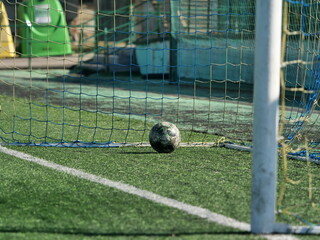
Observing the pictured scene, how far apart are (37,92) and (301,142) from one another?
6700mm

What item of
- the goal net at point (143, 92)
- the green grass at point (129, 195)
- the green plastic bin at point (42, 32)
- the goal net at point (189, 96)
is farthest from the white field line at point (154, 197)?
the green plastic bin at point (42, 32)

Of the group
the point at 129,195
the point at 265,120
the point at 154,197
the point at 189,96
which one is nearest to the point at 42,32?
the point at 189,96

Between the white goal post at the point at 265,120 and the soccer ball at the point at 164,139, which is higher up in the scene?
the white goal post at the point at 265,120

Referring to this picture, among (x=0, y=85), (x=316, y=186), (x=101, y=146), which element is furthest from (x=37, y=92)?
(x=316, y=186)

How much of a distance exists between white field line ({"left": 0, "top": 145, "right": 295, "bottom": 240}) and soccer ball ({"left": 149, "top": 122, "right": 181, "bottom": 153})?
1.06 meters

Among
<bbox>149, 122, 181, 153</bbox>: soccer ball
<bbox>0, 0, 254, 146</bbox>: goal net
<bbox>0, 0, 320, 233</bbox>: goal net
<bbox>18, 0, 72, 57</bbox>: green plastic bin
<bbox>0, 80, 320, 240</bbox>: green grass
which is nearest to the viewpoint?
<bbox>0, 80, 320, 240</bbox>: green grass

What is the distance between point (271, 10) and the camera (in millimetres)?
3295

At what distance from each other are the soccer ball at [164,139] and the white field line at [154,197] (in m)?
1.06

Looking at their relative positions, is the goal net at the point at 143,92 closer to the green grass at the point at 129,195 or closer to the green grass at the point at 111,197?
A: the green grass at the point at 129,195

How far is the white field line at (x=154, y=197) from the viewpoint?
3545 mm

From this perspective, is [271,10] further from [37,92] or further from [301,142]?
[37,92]

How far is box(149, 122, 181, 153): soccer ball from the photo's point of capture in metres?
5.84

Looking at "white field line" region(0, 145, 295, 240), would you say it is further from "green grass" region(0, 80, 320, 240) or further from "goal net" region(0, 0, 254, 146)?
"goal net" region(0, 0, 254, 146)

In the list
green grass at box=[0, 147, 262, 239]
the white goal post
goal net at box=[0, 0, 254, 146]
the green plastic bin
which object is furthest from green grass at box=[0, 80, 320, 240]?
the green plastic bin
